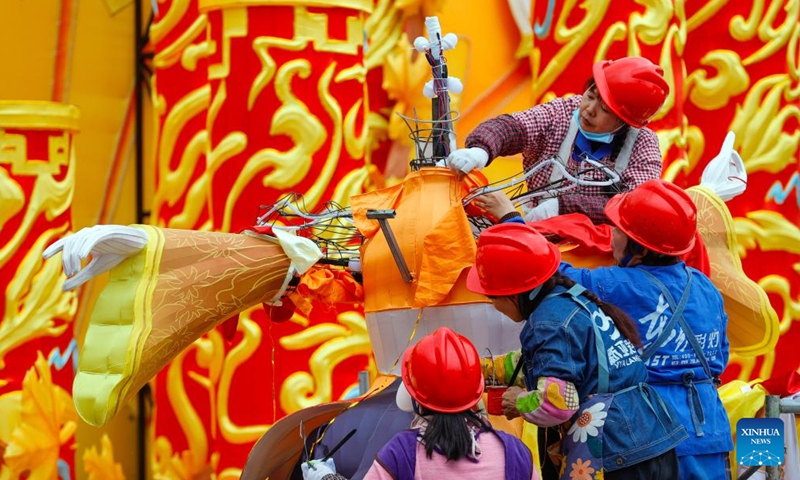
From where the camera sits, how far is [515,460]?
2.89 m

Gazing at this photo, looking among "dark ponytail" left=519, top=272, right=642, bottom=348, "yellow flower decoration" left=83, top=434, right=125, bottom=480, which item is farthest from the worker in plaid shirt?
"yellow flower decoration" left=83, top=434, right=125, bottom=480

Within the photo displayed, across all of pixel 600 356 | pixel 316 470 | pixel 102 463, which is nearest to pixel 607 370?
pixel 600 356

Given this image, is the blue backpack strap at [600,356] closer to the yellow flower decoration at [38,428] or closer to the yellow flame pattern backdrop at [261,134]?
the yellow flame pattern backdrop at [261,134]

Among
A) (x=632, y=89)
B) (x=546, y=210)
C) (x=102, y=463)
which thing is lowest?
(x=102, y=463)

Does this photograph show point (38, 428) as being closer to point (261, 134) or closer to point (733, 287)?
point (261, 134)

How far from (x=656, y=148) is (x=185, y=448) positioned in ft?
9.72

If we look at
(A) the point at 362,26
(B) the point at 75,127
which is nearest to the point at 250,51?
(A) the point at 362,26

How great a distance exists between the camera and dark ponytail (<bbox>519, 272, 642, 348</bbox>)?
3.09 metres

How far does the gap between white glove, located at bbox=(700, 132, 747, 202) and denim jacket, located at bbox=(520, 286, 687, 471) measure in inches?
44.4

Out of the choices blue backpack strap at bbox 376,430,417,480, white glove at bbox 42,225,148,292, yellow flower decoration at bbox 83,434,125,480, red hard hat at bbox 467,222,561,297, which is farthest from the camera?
yellow flower decoration at bbox 83,434,125,480

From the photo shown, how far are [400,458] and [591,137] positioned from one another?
1299mm

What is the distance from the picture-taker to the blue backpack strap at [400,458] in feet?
9.33

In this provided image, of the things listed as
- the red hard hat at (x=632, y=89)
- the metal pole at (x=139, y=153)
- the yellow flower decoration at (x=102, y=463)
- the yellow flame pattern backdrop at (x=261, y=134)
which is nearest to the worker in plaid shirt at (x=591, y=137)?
the red hard hat at (x=632, y=89)

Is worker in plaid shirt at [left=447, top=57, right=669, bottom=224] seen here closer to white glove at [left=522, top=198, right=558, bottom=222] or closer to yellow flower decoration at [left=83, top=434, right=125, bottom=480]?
white glove at [left=522, top=198, right=558, bottom=222]
